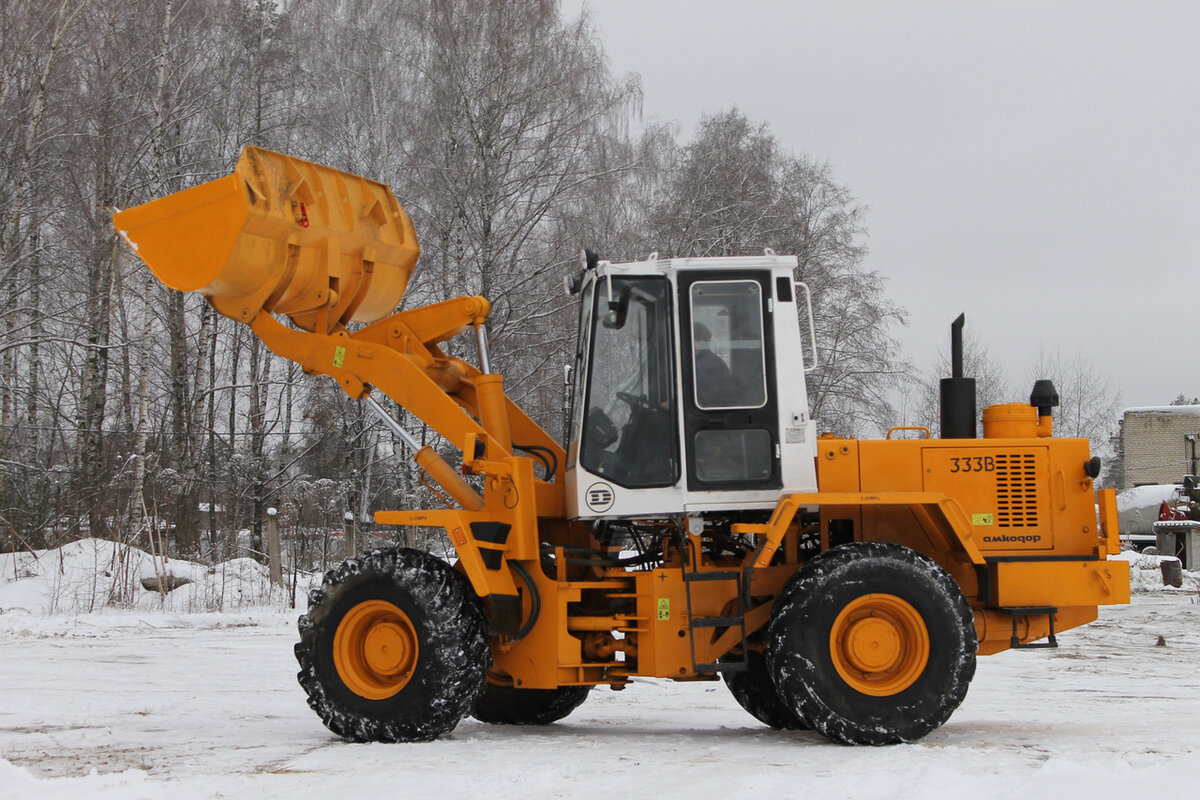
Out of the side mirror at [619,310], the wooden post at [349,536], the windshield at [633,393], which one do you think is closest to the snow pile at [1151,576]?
the wooden post at [349,536]

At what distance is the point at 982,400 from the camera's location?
30406mm

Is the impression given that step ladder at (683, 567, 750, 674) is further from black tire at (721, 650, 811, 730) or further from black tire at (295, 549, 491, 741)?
black tire at (295, 549, 491, 741)

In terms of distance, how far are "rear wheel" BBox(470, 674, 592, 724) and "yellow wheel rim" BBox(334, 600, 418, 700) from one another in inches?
40.8

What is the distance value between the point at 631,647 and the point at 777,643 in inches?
36.7

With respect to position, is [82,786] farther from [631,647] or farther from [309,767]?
[631,647]

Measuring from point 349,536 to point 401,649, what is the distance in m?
12.7

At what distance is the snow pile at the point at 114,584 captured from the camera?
556 inches

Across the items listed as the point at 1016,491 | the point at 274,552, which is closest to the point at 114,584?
the point at 274,552

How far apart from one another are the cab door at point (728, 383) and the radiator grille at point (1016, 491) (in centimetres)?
127

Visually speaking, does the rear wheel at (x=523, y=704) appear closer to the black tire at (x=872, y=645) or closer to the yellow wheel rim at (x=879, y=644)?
the black tire at (x=872, y=645)

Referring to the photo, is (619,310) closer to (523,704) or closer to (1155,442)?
(523,704)

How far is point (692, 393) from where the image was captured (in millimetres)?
6281

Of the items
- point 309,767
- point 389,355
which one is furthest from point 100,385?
point 309,767

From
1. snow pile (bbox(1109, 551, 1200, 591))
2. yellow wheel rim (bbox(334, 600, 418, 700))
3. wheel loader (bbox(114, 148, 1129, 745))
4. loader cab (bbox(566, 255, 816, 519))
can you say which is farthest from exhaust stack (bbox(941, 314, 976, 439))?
snow pile (bbox(1109, 551, 1200, 591))
